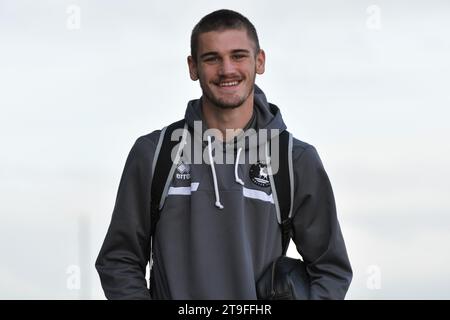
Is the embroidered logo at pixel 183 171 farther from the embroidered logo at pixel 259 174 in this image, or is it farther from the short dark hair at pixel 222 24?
Result: the short dark hair at pixel 222 24

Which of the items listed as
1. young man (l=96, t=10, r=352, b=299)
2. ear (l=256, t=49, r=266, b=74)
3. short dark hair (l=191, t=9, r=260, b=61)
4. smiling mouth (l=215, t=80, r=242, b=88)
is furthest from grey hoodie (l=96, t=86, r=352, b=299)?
short dark hair (l=191, t=9, r=260, b=61)

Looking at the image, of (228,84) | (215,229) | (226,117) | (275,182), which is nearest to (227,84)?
(228,84)

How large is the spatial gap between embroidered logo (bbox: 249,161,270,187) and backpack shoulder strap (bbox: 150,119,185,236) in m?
0.53

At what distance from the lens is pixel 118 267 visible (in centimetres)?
539

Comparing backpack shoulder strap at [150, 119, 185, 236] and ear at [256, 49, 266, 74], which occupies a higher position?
ear at [256, 49, 266, 74]

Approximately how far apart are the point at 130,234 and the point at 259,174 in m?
0.97

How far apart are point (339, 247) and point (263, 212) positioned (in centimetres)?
62

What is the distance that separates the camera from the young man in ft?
17.0

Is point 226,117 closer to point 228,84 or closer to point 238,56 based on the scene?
point 228,84

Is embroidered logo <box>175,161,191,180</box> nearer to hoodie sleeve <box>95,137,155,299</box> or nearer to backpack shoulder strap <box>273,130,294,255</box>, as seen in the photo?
hoodie sleeve <box>95,137,155,299</box>

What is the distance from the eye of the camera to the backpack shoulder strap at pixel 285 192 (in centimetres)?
537
